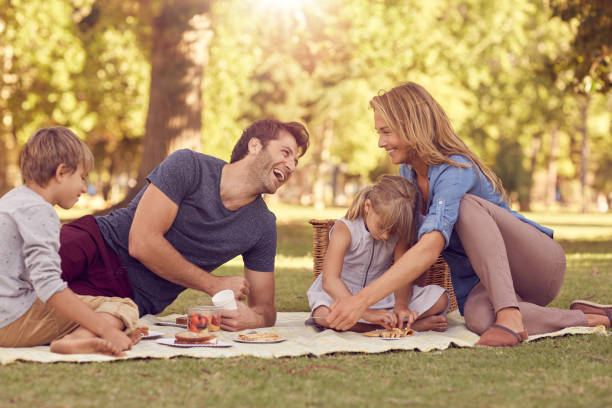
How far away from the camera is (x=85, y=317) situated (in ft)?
11.4

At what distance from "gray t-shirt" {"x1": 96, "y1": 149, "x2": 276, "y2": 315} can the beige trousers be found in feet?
4.20

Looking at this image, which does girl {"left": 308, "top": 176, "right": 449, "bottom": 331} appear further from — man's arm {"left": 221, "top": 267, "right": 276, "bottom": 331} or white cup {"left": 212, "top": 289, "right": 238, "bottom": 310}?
white cup {"left": 212, "top": 289, "right": 238, "bottom": 310}

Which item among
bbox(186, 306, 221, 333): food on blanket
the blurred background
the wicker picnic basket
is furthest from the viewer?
the blurred background

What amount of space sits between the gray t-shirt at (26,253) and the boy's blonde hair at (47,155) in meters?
0.09

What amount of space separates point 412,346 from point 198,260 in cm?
136

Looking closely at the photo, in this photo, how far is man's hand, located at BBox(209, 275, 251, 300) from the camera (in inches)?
172

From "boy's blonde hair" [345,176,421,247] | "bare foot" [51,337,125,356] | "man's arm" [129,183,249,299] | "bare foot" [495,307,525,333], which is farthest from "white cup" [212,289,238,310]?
"bare foot" [495,307,525,333]

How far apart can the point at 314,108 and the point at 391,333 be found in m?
34.6

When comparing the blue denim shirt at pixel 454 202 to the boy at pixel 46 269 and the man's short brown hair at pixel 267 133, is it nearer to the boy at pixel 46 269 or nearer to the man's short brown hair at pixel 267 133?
the man's short brown hair at pixel 267 133

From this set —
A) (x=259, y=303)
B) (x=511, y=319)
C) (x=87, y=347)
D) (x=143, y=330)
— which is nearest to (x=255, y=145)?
(x=259, y=303)

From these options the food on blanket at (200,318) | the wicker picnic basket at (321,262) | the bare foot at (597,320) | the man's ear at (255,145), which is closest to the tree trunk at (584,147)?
the wicker picnic basket at (321,262)

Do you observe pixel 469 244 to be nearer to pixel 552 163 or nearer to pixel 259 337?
pixel 259 337

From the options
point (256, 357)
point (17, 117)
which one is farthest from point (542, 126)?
point (256, 357)

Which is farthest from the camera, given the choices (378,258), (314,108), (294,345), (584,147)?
(314,108)
